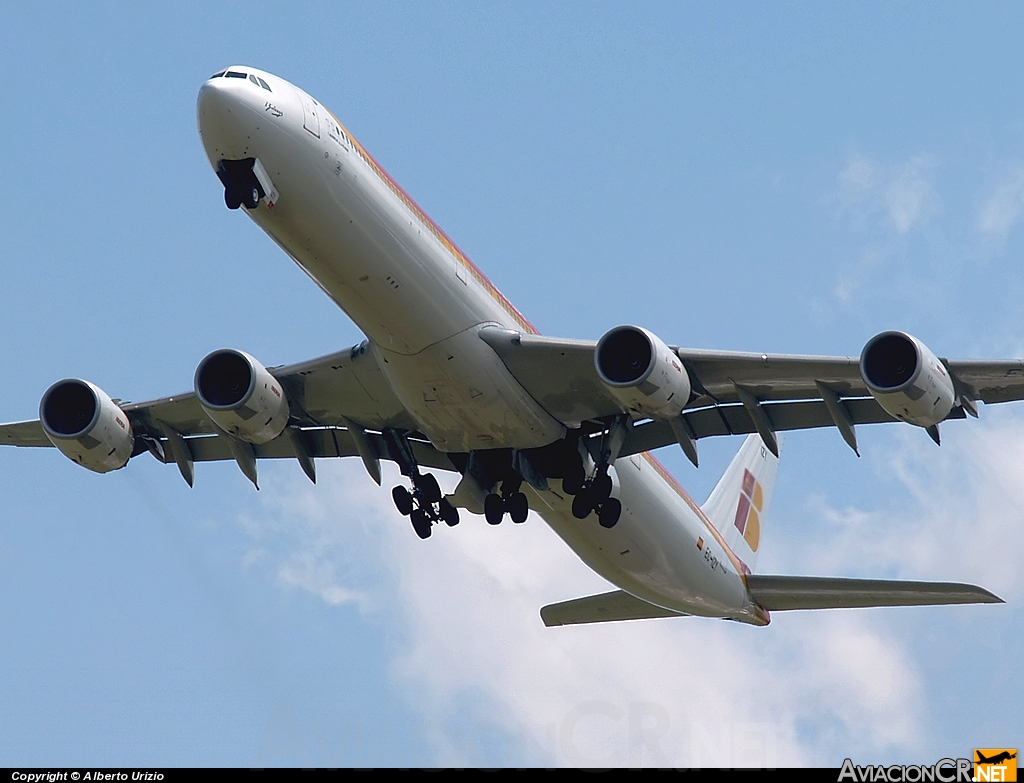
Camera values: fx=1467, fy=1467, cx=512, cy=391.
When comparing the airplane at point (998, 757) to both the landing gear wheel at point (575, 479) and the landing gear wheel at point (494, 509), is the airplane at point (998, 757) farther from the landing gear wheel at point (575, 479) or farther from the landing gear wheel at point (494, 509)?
the landing gear wheel at point (494, 509)

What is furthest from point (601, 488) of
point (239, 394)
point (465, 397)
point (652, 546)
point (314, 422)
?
Result: point (239, 394)

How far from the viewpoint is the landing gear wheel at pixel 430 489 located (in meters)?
28.0

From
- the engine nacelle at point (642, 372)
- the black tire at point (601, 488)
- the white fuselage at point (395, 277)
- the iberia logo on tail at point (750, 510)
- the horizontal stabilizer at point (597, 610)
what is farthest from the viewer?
the iberia logo on tail at point (750, 510)

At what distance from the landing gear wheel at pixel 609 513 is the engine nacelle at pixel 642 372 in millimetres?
2911

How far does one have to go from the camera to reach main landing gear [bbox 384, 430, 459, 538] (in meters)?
28.0

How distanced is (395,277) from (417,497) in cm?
589

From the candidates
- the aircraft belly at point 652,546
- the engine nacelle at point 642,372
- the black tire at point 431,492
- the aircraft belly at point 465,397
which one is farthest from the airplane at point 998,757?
the black tire at point 431,492

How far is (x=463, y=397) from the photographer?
25047 millimetres

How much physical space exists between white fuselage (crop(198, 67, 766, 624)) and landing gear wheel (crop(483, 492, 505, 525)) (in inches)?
27.7

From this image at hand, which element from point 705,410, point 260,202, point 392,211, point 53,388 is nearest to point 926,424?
point 705,410

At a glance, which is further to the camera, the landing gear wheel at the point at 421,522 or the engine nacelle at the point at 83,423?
the landing gear wheel at the point at 421,522

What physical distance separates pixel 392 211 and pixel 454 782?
9408mm

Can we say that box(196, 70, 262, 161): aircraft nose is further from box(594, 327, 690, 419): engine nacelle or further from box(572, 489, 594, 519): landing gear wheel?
box(572, 489, 594, 519): landing gear wheel

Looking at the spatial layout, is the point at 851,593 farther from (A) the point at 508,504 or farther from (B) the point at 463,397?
(B) the point at 463,397
